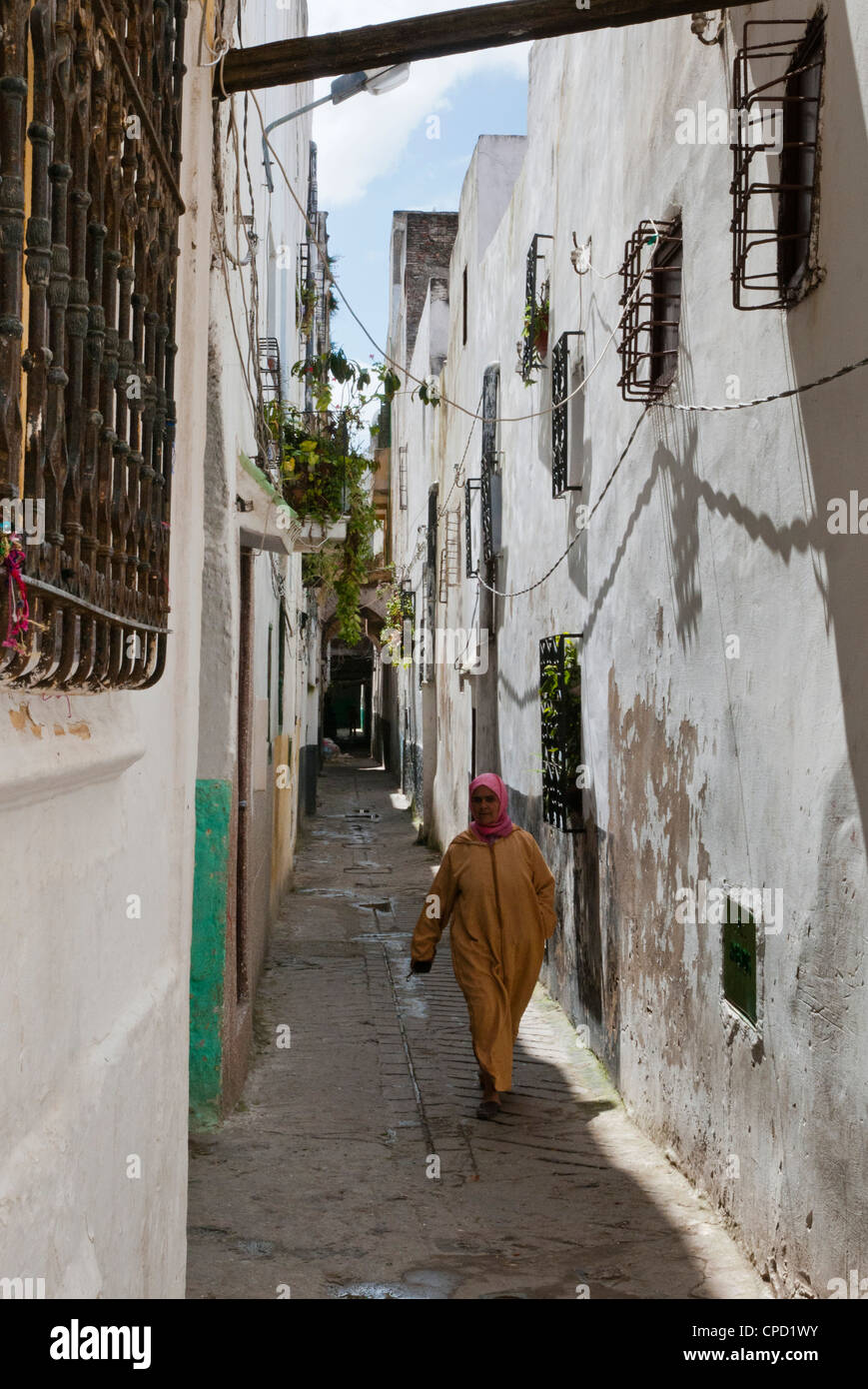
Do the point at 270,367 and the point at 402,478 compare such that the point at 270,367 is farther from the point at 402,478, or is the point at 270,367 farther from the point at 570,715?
the point at 402,478

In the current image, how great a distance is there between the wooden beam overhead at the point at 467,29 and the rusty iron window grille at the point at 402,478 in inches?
968

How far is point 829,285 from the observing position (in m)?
4.16

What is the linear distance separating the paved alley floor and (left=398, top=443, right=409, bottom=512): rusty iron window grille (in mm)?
20167

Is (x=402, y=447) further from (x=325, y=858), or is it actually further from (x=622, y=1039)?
(x=622, y=1039)

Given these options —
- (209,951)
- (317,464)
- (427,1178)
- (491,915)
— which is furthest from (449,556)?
(427,1178)

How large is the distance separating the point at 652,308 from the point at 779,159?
208 centimetres

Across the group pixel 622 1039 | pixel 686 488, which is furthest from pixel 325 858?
pixel 686 488

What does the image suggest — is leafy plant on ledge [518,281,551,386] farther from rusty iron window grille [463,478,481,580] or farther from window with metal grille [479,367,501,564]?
rusty iron window grille [463,478,481,580]

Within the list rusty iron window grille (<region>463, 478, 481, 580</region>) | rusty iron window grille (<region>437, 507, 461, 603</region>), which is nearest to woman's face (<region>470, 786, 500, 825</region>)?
rusty iron window grille (<region>463, 478, 481, 580</region>)

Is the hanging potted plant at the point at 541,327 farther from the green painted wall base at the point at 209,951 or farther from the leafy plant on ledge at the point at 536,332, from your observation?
the green painted wall base at the point at 209,951

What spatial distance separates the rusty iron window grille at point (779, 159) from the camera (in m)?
4.36

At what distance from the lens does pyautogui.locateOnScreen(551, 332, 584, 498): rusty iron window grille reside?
901 cm

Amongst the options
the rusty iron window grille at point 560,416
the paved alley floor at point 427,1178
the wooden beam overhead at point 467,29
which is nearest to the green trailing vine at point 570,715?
the rusty iron window grille at point 560,416
